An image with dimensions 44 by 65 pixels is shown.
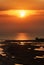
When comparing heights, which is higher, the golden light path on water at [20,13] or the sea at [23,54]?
the golden light path on water at [20,13]

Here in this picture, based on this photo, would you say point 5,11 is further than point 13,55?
Yes

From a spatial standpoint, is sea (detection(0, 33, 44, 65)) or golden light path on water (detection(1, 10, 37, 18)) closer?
sea (detection(0, 33, 44, 65))

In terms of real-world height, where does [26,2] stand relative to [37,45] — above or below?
above

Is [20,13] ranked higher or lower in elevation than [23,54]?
higher

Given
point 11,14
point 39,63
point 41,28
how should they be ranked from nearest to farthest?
1. point 39,63
2. point 41,28
3. point 11,14

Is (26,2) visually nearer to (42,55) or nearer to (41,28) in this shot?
(41,28)

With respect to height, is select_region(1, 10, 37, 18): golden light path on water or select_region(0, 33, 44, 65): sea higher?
select_region(1, 10, 37, 18): golden light path on water

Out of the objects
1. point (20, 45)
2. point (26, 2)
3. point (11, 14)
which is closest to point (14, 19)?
point (11, 14)

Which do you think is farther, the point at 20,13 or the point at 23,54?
the point at 20,13

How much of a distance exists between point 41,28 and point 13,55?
0.64 meters

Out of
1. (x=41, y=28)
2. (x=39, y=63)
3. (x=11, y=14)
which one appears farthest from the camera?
(x=11, y=14)

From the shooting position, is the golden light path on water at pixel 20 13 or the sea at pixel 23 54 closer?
the sea at pixel 23 54

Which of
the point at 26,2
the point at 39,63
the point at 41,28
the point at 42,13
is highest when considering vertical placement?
the point at 26,2

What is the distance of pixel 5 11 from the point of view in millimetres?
1581
